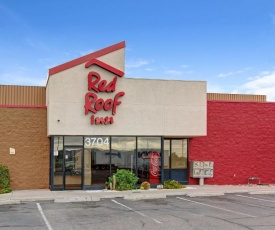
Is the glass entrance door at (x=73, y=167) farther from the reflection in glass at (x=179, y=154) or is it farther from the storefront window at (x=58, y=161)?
the reflection in glass at (x=179, y=154)

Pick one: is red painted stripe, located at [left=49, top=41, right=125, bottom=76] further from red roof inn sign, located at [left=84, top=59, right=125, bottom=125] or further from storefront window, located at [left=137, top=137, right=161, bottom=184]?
storefront window, located at [left=137, top=137, right=161, bottom=184]

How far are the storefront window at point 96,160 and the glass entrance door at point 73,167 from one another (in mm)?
281

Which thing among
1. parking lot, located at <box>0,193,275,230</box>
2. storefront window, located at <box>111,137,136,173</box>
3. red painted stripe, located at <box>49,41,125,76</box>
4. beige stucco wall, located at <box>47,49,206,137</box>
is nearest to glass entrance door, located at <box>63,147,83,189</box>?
beige stucco wall, located at <box>47,49,206,137</box>

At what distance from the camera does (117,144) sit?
24.0 m

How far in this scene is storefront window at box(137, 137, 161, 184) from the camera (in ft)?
80.4

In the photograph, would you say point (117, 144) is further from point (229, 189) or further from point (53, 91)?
point (229, 189)

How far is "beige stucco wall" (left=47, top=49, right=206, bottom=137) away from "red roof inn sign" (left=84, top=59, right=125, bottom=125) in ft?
0.69

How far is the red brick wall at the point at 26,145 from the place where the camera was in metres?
23.4

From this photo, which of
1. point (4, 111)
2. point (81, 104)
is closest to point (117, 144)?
point (81, 104)

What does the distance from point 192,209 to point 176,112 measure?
29.3 ft

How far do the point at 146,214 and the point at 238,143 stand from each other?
1378 cm

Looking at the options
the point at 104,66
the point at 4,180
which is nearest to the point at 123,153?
the point at 104,66

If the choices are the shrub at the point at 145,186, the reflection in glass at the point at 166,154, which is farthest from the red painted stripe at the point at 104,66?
the shrub at the point at 145,186

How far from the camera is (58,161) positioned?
76.2 ft
